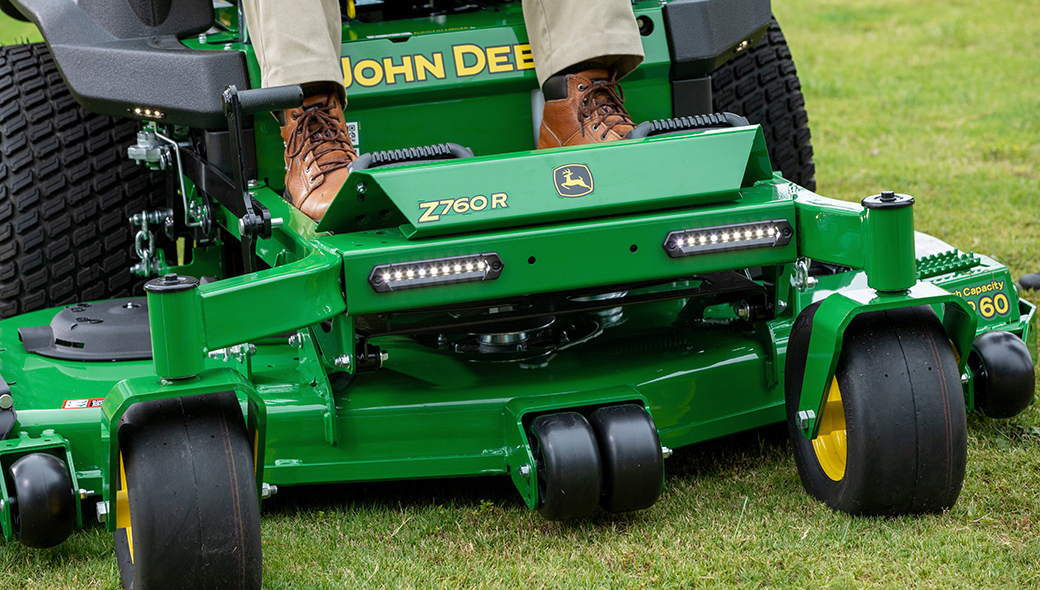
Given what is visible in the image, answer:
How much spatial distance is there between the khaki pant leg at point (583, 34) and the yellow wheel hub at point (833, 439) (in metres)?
0.93

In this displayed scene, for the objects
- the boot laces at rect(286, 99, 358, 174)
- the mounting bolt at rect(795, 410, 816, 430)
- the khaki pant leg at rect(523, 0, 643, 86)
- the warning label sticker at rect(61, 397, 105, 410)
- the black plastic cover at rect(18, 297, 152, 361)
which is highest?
the khaki pant leg at rect(523, 0, 643, 86)

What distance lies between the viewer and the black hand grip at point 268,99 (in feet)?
7.53

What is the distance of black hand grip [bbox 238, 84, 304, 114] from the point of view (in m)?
2.29

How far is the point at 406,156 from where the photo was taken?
7.89ft

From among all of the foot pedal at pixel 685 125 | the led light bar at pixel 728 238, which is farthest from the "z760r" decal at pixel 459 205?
the foot pedal at pixel 685 125

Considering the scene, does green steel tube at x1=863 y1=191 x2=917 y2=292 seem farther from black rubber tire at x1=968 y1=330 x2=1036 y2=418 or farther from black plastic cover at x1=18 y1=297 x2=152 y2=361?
black plastic cover at x1=18 y1=297 x2=152 y2=361

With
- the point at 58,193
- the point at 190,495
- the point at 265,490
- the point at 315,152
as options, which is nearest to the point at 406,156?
the point at 315,152

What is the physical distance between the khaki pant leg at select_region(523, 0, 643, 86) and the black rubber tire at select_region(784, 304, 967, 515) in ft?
3.04

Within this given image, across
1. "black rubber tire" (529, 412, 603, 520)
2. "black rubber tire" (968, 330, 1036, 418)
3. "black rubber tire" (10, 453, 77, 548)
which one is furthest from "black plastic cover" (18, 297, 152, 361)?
"black rubber tire" (968, 330, 1036, 418)

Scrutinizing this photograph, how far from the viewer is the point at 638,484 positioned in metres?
2.27

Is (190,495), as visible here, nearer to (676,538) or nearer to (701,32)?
(676,538)

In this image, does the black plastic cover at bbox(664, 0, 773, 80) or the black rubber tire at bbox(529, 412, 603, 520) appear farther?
the black plastic cover at bbox(664, 0, 773, 80)

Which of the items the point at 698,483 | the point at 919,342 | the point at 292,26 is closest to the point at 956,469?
the point at 919,342

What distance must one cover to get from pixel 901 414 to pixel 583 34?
A: 1.15 meters
